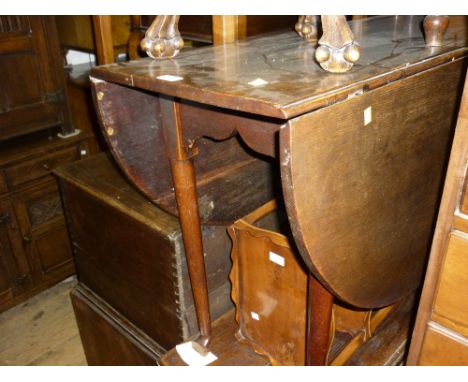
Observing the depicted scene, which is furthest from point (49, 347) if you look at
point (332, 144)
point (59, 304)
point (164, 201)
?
point (332, 144)

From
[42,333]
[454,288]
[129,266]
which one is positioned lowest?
[42,333]

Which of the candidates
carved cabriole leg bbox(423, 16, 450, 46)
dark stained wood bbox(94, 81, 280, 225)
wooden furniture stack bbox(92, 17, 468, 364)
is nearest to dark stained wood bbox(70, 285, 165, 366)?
wooden furniture stack bbox(92, 17, 468, 364)

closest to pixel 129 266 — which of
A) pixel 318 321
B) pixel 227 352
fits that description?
pixel 227 352

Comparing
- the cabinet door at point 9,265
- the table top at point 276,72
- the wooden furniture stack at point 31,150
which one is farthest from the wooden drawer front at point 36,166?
the table top at point 276,72

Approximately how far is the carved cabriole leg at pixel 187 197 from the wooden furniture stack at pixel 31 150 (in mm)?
1311

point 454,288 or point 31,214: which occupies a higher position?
point 454,288

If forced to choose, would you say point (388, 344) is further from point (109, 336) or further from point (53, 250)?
point (53, 250)

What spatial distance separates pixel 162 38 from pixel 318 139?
45 cm

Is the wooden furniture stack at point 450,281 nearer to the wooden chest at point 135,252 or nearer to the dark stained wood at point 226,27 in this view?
the wooden chest at point 135,252

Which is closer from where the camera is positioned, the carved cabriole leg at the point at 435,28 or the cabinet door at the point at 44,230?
the carved cabriole leg at the point at 435,28

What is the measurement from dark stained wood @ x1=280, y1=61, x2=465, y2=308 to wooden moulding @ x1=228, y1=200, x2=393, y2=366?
205 millimetres

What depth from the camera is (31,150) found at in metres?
2.17

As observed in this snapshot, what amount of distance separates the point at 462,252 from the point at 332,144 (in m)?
0.30

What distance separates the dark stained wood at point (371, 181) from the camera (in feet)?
2.48
